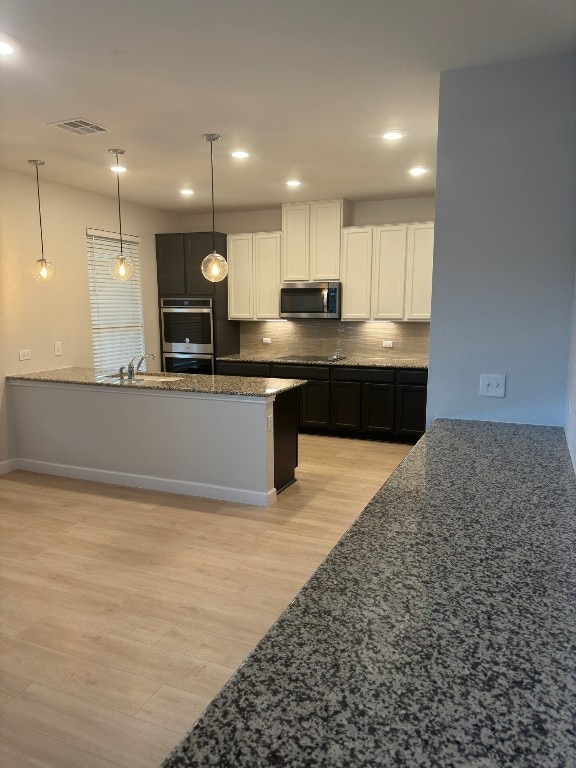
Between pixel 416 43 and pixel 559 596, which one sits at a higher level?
pixel 416 43

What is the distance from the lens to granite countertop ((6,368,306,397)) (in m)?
4.18

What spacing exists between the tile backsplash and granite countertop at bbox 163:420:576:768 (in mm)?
4917

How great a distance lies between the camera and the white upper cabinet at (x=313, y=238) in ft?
20.3

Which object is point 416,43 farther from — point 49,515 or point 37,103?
point 49,515

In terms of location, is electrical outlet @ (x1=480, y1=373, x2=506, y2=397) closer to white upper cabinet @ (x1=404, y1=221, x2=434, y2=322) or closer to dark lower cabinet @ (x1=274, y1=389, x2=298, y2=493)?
dark lower cabinet @ (x1=274, y1=389, x2=298, y2=493)

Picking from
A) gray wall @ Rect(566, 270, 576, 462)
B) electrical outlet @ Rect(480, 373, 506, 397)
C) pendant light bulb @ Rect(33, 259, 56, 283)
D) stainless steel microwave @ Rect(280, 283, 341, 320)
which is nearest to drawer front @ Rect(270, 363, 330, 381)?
stainless steel microwave @ Rect(280, 283, 341, 320)

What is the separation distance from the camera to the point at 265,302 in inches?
266

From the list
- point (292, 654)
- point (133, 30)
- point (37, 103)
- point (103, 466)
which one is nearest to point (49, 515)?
point (103, 466)

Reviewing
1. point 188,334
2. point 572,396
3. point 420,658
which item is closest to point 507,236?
point 572,396

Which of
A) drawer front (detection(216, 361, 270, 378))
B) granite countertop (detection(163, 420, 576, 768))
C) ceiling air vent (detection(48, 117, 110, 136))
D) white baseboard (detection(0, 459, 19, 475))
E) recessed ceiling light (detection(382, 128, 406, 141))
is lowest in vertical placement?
white baseboard (detection(0, 459, 19, 475))

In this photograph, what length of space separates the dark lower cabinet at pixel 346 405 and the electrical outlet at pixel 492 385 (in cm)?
331

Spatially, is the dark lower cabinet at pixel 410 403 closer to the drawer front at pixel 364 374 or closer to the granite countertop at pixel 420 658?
the drawer front at pixel 364 374

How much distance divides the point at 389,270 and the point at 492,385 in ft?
11.7

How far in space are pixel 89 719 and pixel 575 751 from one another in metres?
1.88
